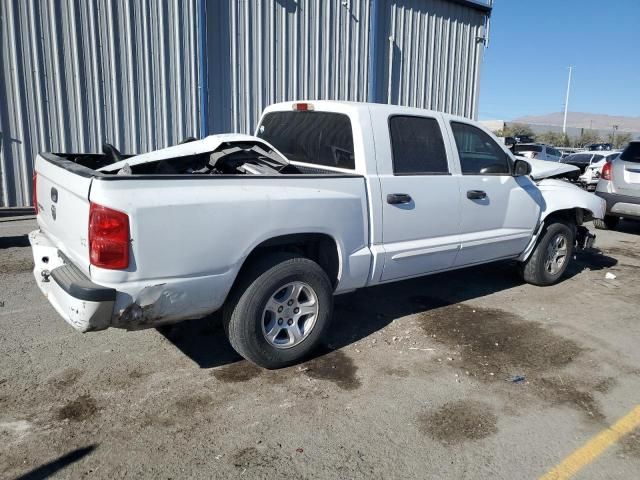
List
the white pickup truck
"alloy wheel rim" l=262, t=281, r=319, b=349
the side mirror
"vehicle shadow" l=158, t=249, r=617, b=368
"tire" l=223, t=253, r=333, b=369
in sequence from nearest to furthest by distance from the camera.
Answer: the white pickup truck < "tire" l=223, t=253, r=333, b=369 < "alloy wheel rim" l=262, t=281, r=319, b=349 < "vehicle shadow" l=158, t=249, r=617, b=368 < the side mirror

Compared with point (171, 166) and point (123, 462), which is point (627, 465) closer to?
point (123, 462)

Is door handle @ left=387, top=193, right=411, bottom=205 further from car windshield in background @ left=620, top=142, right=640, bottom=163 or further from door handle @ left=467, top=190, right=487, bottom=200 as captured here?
car windshield in background @ left=620, top=142, right=640, bottom=163

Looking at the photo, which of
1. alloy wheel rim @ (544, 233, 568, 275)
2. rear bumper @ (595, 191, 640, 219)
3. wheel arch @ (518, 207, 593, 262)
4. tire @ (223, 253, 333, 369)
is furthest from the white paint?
rear bumper @ (595, 191, 640, 219)

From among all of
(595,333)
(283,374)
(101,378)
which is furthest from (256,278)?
(595,333)

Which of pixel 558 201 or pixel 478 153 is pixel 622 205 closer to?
pixel 558 201

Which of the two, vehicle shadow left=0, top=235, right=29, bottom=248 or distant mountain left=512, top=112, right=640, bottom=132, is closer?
vehicle shadow left=0, top=235, right=29, bottom=248

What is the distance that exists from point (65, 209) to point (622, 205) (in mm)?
8956

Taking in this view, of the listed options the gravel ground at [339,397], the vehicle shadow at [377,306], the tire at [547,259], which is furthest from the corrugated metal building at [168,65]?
the tire at [547,259]

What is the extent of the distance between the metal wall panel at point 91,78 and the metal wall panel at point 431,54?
508 cm

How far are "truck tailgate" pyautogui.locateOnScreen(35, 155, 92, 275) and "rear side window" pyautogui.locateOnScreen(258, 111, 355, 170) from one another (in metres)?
1.98

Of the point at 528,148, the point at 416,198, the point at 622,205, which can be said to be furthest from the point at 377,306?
the point at 528,148

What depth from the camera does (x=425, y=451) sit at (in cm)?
283

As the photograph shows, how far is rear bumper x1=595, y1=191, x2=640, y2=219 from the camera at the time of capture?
8.83 meters

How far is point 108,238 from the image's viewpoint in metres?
2.84
